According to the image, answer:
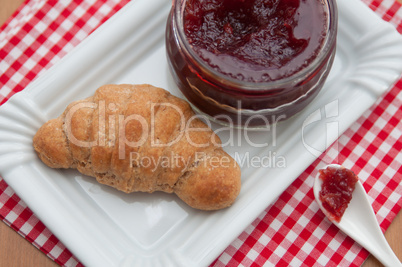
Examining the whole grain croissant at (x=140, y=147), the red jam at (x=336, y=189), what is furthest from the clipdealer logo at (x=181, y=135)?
the red jam at (x=336, y=189)

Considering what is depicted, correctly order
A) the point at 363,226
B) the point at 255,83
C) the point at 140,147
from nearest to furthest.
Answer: the point at 255,83 < the point at 140,147 < the point at 363,226

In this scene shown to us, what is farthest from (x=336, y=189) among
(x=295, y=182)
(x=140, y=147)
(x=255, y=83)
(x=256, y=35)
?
(x=140, y=147)

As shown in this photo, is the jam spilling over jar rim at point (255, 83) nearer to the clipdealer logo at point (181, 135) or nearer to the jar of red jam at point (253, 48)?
the jar of red jam at point (253, 48)

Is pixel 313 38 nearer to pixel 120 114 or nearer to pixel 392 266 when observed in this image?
pixel 120 114

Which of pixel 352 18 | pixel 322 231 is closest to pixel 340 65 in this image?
pixel 352 18

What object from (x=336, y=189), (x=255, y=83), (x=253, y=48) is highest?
(x=253, y=48)

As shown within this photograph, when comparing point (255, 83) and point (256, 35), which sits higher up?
point (256, 35)

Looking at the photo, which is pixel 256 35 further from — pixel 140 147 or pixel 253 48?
pixel 140 147

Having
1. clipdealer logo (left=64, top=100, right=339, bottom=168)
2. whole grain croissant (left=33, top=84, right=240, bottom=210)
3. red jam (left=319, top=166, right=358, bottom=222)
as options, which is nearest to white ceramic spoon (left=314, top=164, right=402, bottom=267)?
red jam (left=319, top=166, right=358, bottom=222)
